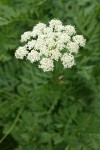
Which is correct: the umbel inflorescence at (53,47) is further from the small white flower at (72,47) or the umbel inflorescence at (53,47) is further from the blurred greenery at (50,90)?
the blurred greenery at (50,90)

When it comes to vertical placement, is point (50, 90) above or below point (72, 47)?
below

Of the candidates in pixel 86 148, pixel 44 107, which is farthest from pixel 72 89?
pixel 86 148

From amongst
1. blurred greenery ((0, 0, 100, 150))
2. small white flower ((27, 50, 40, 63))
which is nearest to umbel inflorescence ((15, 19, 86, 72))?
small white flower ((27, 50, 40, 63))

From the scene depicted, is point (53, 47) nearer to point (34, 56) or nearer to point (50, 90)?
point (34, 56)

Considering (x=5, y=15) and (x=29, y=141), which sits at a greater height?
(x=5, y=15)

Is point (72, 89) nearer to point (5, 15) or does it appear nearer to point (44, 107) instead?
point (44, 107)

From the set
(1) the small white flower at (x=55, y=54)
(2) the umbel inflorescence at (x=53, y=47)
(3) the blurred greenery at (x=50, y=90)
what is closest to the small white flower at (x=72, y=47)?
(2) the umbel inflorescence at (x=53, y=47)

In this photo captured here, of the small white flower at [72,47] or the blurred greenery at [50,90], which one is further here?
the blurred greenery at [50,90]

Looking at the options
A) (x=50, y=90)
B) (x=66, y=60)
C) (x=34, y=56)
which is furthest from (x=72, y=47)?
(x=50, y=90)

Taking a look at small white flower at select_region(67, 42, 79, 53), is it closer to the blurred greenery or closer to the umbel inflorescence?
the umbel inflorescence
